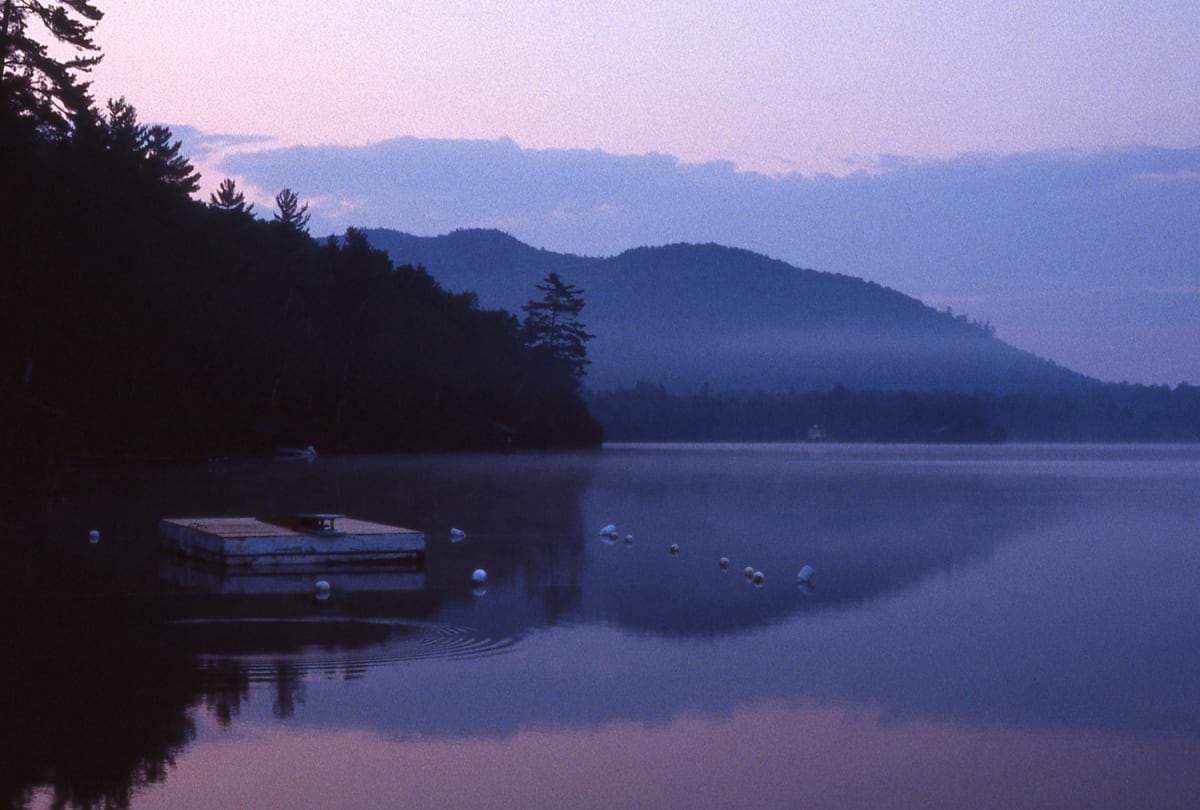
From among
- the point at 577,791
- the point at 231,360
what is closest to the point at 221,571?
the point at 577,791

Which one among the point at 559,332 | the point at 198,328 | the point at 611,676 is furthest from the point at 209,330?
the point at 611,676

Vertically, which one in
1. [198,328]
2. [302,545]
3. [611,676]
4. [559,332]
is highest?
[559,332]

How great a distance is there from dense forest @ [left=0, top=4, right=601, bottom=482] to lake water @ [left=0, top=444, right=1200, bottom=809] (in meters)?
20.3

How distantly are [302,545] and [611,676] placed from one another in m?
9.12

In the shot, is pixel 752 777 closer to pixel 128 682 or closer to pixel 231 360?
pixel 128 682

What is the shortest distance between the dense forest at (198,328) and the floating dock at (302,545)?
16936 mm

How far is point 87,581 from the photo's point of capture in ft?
62.3

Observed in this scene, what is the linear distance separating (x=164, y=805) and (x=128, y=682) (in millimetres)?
3706

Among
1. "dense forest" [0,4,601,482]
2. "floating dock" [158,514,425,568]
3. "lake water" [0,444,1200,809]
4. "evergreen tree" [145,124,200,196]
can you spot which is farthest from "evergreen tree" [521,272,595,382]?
"floating dock" [158,514,425,568]

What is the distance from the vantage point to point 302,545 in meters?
21.1

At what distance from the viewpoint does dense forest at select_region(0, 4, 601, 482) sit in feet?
145

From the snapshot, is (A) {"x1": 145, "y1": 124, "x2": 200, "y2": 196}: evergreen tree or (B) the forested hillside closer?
(B) the forested hillside

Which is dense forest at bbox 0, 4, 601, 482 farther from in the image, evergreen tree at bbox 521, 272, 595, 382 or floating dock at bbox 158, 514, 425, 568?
floating dock at bbox 158, 514, 425, 568

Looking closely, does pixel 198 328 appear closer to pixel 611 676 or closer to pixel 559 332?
pixel 559 332
